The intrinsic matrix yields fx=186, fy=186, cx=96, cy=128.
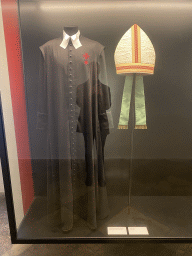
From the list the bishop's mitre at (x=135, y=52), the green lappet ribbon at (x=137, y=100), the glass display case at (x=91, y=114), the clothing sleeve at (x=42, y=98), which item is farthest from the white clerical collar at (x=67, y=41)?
the green lappet ribbon at (x=137, y=100)

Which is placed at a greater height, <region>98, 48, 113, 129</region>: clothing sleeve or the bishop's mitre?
the bishop's mitre

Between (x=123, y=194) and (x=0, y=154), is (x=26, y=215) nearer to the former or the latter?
(x=0, y=154)

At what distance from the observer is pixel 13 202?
5.00ft

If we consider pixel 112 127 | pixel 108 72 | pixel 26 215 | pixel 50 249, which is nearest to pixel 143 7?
pixel 108 72

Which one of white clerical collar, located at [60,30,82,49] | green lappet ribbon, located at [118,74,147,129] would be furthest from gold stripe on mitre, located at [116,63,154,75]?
white clerical collar, located at [60,30,82,49]

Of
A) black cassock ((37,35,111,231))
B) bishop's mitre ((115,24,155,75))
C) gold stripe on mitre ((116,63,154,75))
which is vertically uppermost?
bishop's mitre ((115,24,155,75))

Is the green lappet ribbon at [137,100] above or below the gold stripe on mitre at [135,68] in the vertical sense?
below

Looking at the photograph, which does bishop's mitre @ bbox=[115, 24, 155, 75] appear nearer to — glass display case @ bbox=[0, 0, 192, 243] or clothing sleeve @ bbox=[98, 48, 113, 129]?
glass display case @ bbox=[0, 0, 192, 243]

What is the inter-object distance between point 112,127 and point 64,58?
0.70 metres

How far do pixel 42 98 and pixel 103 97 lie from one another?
507 millimetres

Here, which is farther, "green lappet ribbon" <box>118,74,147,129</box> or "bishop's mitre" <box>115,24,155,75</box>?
"green lappet ribbon" <box>118,74,147,129</box>

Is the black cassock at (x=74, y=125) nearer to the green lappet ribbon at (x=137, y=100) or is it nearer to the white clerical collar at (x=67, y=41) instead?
the white clerical collar at (x=67, y=41)

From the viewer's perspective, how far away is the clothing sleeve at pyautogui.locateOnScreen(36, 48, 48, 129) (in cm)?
151

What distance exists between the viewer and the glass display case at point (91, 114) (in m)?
1.47
